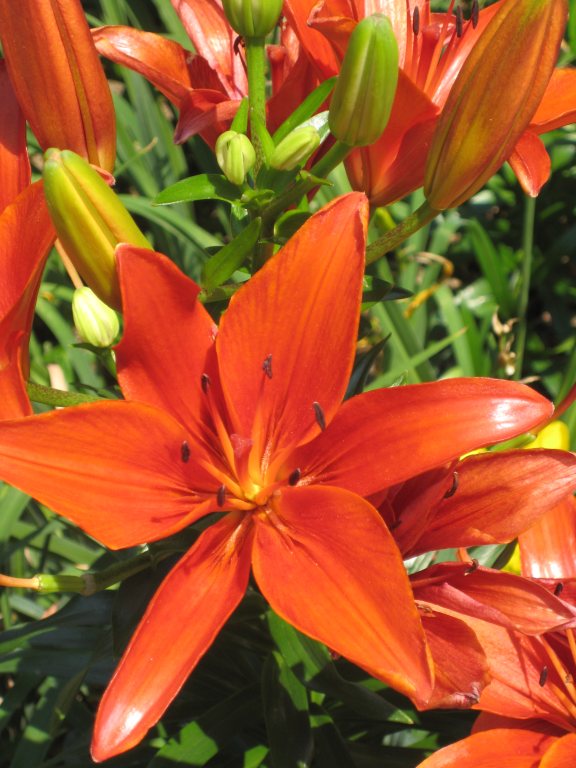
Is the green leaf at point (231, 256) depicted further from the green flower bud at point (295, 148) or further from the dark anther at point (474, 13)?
the dark anther at point (474, 13)

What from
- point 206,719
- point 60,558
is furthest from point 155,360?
point 60,558

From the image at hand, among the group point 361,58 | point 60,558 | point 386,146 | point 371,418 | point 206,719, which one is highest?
point 361,58

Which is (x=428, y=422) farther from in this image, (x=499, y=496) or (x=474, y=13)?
(x=474, y=13)

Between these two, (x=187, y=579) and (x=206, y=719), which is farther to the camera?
(x=206, y=719)

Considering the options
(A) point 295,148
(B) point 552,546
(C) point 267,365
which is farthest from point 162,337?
(B) point 552,546

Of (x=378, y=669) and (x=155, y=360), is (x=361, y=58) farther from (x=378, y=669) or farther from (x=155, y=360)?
(x=378, y=669)

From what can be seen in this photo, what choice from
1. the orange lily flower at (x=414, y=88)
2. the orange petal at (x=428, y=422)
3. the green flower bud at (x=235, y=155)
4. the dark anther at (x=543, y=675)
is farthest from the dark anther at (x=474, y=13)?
the dark anther at (x=543, y=675)

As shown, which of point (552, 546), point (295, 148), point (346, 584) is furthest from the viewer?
point (552, 546)
